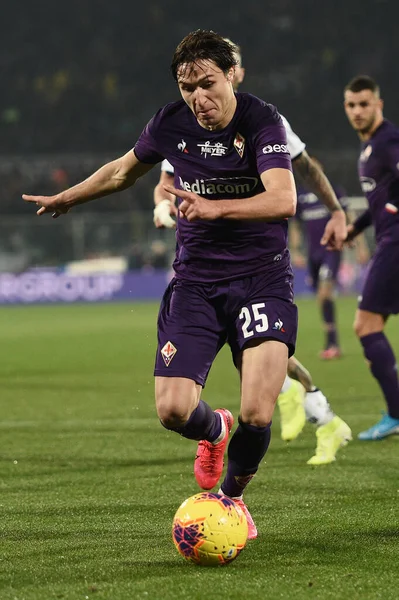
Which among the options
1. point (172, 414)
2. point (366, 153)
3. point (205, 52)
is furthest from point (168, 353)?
point (366, 153)

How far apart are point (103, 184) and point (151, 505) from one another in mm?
1576

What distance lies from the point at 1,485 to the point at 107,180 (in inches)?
76.5

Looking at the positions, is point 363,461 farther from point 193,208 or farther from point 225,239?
point 193,208

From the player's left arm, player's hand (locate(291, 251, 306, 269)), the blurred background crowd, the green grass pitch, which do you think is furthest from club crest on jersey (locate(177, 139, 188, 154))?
the blurred background crowd

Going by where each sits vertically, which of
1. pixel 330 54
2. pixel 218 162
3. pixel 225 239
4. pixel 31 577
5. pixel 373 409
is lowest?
pixel 373 409

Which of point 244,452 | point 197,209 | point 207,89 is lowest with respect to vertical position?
point 244,452

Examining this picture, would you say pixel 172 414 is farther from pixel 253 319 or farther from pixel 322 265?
pixel 322 265

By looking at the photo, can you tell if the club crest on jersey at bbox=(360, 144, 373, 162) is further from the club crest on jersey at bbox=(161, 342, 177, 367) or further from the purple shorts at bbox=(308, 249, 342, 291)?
the purple shorts at bbox=(308, 249, 342, 291)

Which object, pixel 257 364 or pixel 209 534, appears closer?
pixel 209 534

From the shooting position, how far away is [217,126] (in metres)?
4.72

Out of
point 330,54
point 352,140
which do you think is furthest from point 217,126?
point 330,54

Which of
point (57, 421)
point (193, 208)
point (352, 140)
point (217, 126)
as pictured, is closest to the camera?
point (193, 208)

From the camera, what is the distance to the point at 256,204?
4371 mm

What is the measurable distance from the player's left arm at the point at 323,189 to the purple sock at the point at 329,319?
858cm
